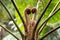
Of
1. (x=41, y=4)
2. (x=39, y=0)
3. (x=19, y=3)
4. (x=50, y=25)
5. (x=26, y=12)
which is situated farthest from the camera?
(x=50, y=25)

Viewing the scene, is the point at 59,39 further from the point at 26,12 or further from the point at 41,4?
the point at 26,12

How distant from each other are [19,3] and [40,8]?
0.84 feet

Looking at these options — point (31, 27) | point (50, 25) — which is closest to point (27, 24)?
point (31, 27)

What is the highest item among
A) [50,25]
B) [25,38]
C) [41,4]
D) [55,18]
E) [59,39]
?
[25,38]

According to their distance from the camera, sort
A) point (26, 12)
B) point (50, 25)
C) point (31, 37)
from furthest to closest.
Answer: point (50, 25) < point (26, 12) < point (31, 37)

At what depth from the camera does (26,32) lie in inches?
63.4

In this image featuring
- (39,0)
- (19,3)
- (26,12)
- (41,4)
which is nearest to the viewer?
(26,12)

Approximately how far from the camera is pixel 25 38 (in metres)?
1.58

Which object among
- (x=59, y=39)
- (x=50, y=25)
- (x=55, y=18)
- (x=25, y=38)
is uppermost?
(x=25, y=38)

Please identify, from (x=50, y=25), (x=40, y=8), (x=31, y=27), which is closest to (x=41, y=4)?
(x=40, y=8)

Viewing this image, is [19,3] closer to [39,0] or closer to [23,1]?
[23,1]

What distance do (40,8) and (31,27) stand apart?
2.45 ft

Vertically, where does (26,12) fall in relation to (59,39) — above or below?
above

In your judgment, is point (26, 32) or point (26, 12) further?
point (26, 12)
